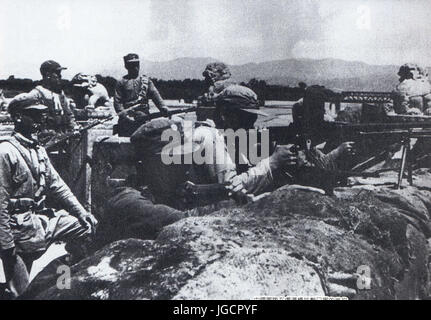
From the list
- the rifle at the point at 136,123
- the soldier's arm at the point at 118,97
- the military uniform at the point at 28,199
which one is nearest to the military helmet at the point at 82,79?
the soldier's arm at the point at 118,97

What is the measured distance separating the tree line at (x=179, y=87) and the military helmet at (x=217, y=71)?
13cm

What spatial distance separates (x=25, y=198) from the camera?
5090 mm

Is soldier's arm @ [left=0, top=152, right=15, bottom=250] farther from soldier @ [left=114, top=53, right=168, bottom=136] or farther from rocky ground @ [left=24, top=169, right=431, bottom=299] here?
soldier @ [left=114, top=53, right=168, bottom=136]

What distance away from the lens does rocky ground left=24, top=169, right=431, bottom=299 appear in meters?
4.71

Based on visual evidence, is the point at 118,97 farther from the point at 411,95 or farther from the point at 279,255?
the point at 411,95

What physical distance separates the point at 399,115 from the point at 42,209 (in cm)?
399

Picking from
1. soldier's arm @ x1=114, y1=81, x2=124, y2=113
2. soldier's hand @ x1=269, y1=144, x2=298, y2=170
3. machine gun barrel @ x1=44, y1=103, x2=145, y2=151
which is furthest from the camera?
soldier's arm @ x1=114, y1=81, x2=124, y2=113

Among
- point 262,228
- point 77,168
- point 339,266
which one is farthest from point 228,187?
point 77,168

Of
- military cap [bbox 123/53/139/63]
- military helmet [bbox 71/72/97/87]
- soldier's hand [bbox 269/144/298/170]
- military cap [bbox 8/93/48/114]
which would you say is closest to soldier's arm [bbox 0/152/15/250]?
military cap [bbox 8/93/48/114]

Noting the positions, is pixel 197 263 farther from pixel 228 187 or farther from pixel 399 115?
pixel 399 115

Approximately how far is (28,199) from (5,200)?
0.21 metres

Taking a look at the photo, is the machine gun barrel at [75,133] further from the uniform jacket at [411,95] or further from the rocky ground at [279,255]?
the uniform jacket at [411,95]

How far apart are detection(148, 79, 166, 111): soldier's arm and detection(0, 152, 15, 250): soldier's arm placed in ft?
5.60

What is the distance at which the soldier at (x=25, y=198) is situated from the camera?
501 cm
